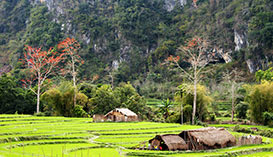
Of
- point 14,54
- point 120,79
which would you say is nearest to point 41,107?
point 120,79

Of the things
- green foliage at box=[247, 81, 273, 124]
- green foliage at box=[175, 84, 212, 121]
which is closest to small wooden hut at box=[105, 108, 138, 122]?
green foliage at box=[175, 84, 212, 121]

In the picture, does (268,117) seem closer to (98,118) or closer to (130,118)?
(130,118)

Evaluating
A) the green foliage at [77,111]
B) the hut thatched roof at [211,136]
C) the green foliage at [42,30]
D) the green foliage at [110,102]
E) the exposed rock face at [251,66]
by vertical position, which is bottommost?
the hut thatched roof at [211,136]

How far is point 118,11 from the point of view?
119m

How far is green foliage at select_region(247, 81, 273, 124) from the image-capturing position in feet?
132

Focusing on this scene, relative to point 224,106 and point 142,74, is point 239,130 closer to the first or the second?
point 224,106

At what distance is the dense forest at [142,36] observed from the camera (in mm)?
84062

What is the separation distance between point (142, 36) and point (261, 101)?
77202 mm

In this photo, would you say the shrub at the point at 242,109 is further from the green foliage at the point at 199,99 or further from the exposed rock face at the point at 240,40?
the exposed rock face at the point at 240,40

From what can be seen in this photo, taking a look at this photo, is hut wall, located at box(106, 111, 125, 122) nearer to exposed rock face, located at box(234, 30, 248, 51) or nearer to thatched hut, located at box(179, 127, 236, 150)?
thatched hut, located at box(179, 127, 236, 150)

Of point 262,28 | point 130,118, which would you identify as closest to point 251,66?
point 262,28

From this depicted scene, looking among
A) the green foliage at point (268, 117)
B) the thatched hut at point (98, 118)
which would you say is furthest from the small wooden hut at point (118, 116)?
the green foliage at point (268, 117)

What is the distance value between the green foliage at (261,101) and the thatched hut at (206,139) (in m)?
20.5

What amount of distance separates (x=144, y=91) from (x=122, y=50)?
35781 mm
